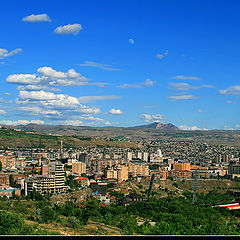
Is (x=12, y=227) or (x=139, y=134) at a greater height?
(x=139, y=134)

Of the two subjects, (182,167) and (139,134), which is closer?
(182,167)

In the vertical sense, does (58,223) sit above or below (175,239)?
below

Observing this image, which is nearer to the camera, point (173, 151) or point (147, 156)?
point (147, 156)

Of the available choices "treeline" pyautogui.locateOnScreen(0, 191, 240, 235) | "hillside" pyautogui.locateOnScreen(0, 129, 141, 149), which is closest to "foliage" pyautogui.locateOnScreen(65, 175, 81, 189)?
"treeline" pyautogui.locateOnScreen(0, 191, 240, 235)

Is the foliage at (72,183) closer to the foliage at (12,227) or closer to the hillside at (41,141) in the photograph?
the foliage at (12,227)

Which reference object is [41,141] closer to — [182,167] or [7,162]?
[7,162]

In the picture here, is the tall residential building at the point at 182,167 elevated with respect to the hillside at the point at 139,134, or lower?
lower

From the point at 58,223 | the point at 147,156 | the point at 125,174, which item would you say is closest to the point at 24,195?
the point at 58,223

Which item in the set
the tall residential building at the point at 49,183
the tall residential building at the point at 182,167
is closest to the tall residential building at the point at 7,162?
the tall residential building at the point at 49,183

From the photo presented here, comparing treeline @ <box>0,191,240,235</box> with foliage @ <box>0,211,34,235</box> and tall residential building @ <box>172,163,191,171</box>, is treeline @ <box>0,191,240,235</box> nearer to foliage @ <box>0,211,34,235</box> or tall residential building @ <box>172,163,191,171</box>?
foliage @ <box>0,211,34,235</box>

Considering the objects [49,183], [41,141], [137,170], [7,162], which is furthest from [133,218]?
[41,141]

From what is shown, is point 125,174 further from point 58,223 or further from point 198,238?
point 198,238
